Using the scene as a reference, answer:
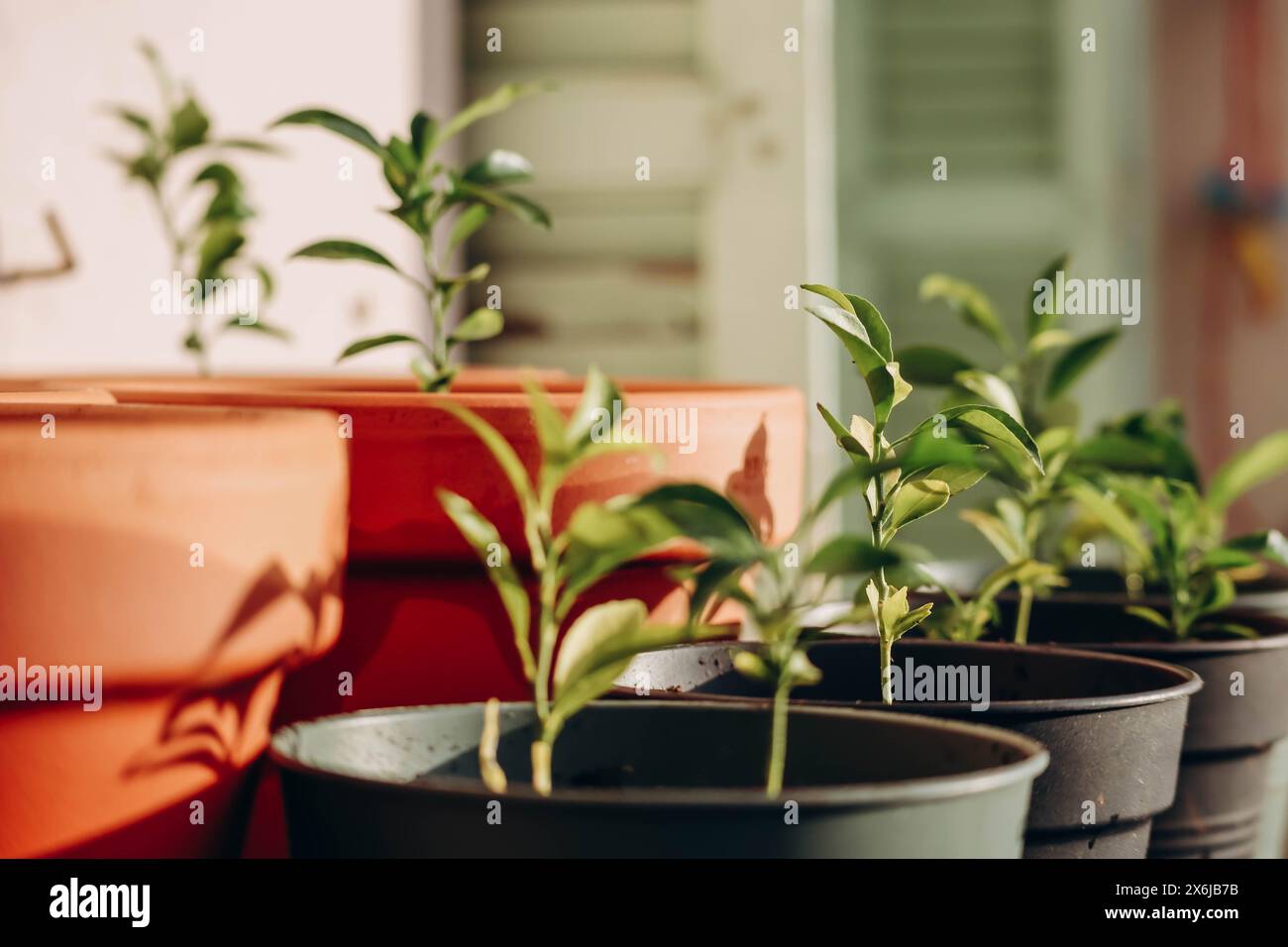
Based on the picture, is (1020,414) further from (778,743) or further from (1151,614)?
(778,743)

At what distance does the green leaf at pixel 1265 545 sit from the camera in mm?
930

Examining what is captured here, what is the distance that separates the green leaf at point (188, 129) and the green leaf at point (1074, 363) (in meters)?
0.72

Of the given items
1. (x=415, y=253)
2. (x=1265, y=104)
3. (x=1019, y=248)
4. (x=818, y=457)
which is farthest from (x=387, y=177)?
(x=1265, y=104)

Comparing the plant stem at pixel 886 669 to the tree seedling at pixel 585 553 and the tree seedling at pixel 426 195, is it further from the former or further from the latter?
the tree seedling at pixel 426 195

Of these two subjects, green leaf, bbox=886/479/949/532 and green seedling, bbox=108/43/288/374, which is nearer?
green leaf, bbox=886/479/949/532

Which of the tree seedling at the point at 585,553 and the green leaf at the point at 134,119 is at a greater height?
the green leaf at the point at 134,119

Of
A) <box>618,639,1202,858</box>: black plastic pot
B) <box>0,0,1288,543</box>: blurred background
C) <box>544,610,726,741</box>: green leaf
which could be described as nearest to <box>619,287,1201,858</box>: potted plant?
<box>618,639,1202,858</box>: black plastic pot

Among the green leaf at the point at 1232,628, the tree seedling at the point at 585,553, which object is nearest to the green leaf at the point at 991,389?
the green leaf at the point at 1232,628

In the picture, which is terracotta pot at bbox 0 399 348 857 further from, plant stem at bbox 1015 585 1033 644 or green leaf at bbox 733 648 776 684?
plant stem at bbox 1015 585 1033 644

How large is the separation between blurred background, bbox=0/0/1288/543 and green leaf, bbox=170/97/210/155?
0.08m

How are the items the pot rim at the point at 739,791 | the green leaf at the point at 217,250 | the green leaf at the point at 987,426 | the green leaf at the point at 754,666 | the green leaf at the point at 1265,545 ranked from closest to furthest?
the pot rim at the point at 739,791, the green leaf at the point at 754,666, the green leaf at the point at 987,426, the green leaf at the point at 1265,545, the green leaf at the point at 217,250

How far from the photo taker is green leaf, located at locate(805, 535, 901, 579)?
Result: 1.80 ft
